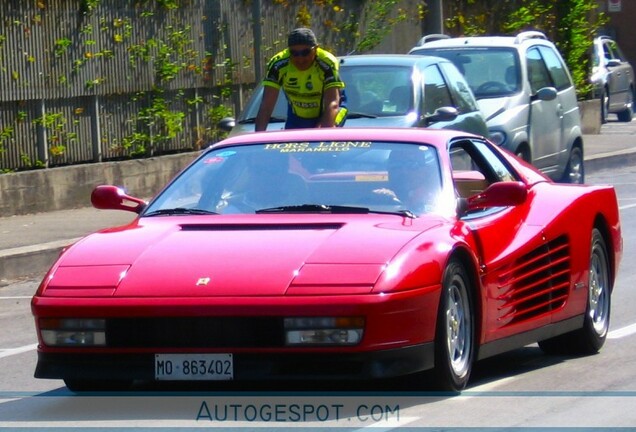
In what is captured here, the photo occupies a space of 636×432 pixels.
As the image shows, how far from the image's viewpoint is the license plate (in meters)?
6.40

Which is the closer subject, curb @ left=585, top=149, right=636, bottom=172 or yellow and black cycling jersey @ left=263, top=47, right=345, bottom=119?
yellow and black cycling jersey @ left=263, top=47, right=345, bottom=119

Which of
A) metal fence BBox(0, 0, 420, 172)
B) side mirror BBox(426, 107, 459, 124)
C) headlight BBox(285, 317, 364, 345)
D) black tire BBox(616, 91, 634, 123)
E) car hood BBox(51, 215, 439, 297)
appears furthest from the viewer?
black tire BBox(616, 91, 634, 123)

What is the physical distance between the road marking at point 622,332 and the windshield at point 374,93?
464cm

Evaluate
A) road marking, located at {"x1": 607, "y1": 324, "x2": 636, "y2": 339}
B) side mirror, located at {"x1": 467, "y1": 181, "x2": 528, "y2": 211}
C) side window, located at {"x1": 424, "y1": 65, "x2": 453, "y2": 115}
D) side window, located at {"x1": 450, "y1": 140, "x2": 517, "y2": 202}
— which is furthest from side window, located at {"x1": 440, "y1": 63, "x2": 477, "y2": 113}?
side mirror, located at {"x1": 467, "y1": 181, "x2": 528, "y2": 211}

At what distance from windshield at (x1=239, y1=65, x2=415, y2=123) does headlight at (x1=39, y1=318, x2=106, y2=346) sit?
6976mm

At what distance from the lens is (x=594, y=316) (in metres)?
8.41

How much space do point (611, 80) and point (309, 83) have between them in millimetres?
22969

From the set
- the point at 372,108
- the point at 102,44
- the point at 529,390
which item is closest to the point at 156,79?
the point at 102,44

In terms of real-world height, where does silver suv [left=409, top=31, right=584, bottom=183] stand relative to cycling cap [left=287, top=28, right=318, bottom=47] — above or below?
below

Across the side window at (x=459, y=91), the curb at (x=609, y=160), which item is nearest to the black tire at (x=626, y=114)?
the curb at (x=609, y=160)

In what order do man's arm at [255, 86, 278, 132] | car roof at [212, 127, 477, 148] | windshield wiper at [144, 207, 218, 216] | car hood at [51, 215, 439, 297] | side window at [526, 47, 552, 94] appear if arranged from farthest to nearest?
side window at [526, 47, 552, 94] → man's arm at [255, 86, 278, 132] → car roof at [212, 127, 477, 148] → windshield wiper at [144, 207, 218, 216] → car hood at [51, 215, 439, 297]

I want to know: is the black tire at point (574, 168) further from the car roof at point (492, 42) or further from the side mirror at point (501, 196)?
the side mirror at point (501, 196)

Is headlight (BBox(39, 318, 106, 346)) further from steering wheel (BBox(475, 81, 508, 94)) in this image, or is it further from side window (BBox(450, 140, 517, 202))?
steering wheel (BBox(475, 81, 508, 94))

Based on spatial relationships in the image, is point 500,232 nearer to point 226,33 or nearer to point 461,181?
point 461,181
